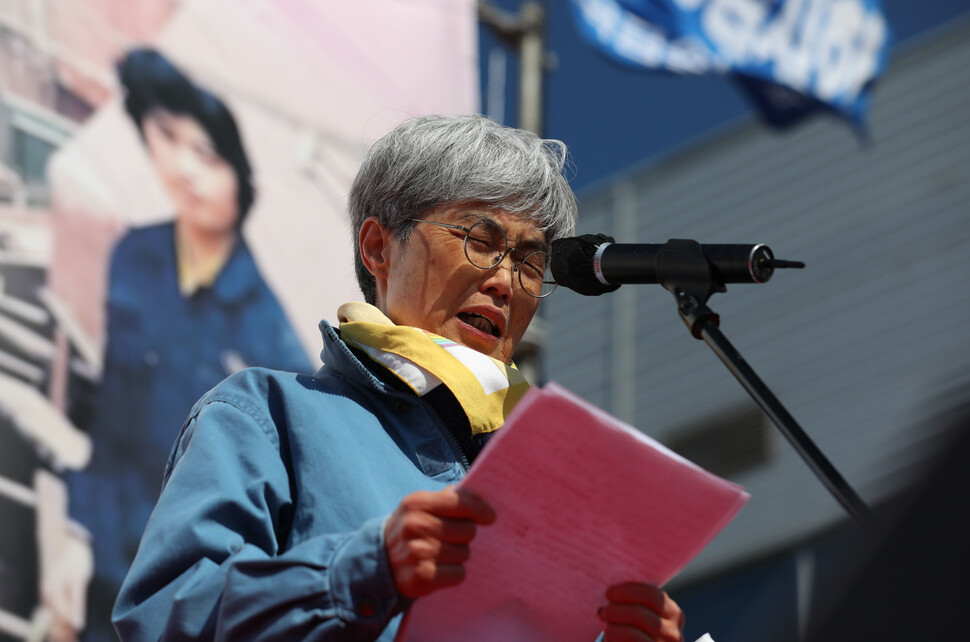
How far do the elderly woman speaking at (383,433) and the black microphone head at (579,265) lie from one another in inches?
4.7

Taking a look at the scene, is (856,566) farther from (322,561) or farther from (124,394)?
(124,394)

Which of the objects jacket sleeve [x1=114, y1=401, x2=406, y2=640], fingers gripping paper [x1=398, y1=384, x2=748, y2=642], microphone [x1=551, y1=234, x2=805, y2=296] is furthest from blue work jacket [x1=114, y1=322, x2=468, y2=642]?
microphone [x1=551, y1=234, x2=805, y2=296]

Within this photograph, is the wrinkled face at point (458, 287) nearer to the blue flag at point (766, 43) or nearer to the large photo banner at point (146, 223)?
the large photo banner at point (146, 223)

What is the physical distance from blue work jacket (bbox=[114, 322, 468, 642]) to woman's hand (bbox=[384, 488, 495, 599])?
4 cm

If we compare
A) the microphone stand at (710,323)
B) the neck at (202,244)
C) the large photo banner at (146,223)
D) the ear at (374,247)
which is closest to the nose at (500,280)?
the ear at (374,247)

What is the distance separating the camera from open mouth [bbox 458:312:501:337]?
2338 millimetres

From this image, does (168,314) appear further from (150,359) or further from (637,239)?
(637,239)

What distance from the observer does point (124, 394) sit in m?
4.17

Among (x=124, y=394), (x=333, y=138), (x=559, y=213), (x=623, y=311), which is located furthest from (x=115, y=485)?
(x=623, y=311)

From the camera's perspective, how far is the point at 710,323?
6.64ft

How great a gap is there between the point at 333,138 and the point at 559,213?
288 centimetres

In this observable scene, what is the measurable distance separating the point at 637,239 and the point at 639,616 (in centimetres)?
1159

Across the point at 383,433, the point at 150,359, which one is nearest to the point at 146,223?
the point at 150,359

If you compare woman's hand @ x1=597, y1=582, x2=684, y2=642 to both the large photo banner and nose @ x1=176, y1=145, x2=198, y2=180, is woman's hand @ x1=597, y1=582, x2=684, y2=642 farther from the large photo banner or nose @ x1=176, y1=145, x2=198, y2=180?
nose @ x1=176, y1=145, x2=198, y2=180
